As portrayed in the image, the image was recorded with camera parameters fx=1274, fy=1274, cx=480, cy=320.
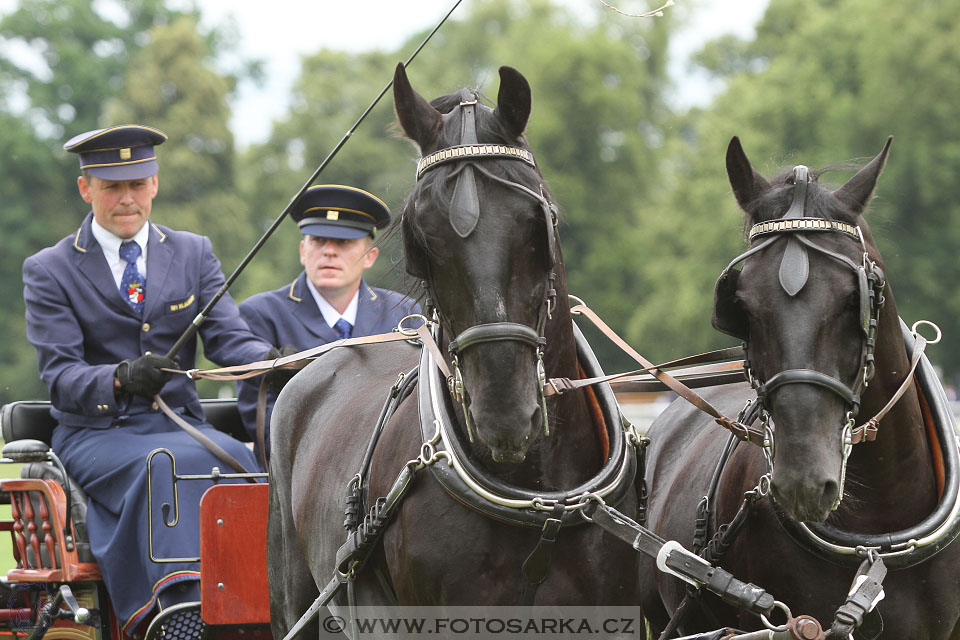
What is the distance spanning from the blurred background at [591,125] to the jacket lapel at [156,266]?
11.7 metres

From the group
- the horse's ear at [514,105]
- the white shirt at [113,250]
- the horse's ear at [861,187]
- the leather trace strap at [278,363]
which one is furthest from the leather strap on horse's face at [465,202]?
the white shirt at [113,250]

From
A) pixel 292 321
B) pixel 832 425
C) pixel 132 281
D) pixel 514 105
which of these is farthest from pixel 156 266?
pixel 832 425

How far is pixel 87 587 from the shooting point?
520cm

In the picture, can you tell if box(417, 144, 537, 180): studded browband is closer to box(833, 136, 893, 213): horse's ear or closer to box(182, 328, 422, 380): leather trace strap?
box(833, 136, 893, 213): horse's ear

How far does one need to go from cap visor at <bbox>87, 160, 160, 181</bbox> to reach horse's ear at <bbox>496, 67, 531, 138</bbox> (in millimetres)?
2557

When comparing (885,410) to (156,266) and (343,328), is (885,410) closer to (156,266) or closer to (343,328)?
(343,328)

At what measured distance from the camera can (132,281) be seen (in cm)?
548

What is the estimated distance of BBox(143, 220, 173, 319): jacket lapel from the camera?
545 cm

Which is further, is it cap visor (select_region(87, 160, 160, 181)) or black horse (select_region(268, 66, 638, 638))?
cap visor (select_region(87, 160, 160, 181))

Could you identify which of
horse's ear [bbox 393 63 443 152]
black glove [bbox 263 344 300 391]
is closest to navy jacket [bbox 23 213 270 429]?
black glove [bbox 263 344 300 391]

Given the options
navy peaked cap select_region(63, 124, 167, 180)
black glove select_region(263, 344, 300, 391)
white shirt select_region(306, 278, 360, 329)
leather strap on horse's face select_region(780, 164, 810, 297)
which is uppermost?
navy peaked cap select_region(63, 124, 167, 180)

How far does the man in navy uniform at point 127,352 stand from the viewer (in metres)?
4.93

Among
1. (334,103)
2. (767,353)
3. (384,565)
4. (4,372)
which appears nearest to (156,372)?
(384,565)

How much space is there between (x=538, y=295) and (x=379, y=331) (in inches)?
102
